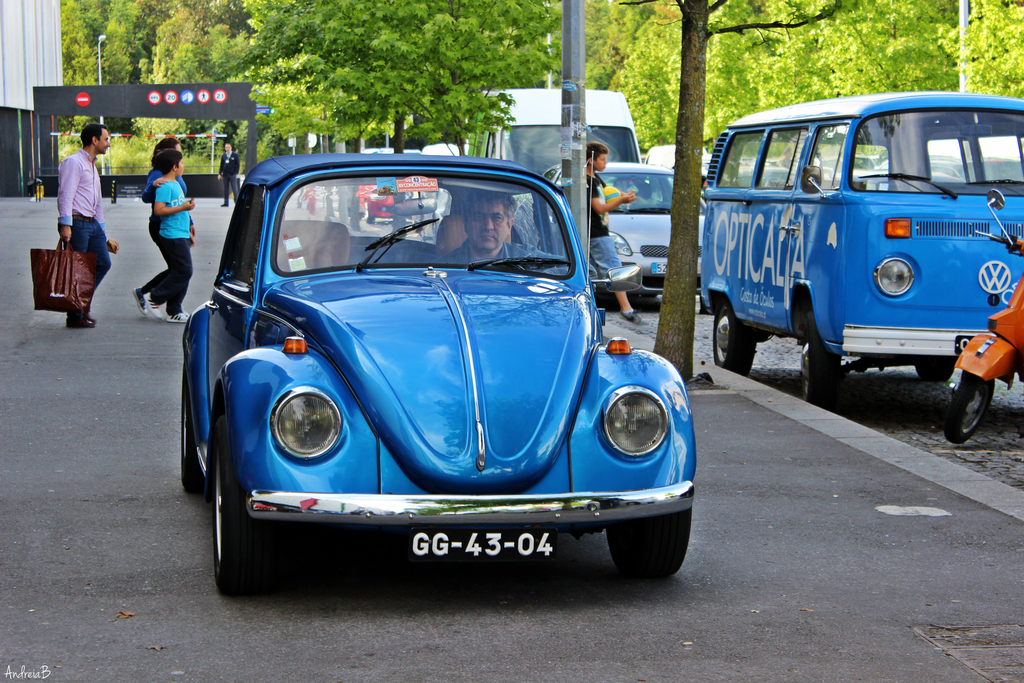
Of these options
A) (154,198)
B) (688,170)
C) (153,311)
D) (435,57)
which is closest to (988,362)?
(688,170)

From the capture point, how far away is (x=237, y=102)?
56531 millimetres

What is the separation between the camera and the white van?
1934 centimetres

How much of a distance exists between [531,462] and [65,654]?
1.58 m

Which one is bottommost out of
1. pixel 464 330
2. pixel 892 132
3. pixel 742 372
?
pixel 742 372

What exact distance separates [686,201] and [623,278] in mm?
3835

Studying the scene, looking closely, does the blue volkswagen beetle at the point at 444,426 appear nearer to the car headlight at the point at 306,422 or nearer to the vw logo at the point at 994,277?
the car headlight at the point at 306,422

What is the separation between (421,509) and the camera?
418 cm

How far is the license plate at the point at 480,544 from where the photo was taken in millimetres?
4277

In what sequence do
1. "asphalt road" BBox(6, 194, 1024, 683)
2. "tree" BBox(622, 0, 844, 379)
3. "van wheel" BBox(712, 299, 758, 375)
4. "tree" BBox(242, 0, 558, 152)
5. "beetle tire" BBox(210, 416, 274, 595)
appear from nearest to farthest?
"asphalt road" BBox(6, 194, 1024, 683) < "beetle tire" BBox(210, 416, 274, 595) < "tree" BBox(622, 0, 844, 379) < "van wheel" BBox(712, 299, 758, 375) < "tree" BBox(242, 0, 558, 152)

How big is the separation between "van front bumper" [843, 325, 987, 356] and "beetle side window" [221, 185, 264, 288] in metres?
4.42

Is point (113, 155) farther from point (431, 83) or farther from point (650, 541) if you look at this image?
point (650, 541)

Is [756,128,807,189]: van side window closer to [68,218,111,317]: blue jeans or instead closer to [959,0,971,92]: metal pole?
[68,218,111,317]: blue jeans

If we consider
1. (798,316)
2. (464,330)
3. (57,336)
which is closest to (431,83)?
(57,336)

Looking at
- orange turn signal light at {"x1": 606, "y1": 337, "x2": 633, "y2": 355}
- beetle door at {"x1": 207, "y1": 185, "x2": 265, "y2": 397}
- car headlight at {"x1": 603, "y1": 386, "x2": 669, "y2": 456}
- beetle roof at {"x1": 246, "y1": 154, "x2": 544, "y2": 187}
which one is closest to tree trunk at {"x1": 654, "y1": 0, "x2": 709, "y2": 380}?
beetle roof at {"x1": 246, "y1": 154, "x2": 544, "y2": 187}
